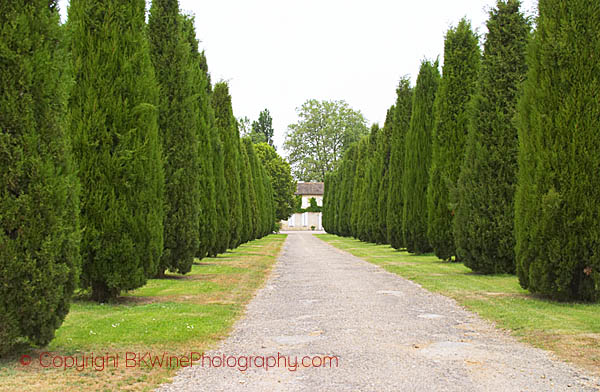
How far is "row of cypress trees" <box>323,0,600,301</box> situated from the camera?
9.07m

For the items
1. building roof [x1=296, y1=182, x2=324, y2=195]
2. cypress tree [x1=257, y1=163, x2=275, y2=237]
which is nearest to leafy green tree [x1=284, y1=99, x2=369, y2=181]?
building roof [x1=296, y1=182, x2=324, y2=195]

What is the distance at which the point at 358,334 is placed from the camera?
6.57 metres

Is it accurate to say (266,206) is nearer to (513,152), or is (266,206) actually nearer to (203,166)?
(203,166)

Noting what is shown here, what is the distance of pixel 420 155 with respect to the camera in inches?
862

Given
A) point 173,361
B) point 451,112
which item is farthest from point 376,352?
point 451,112

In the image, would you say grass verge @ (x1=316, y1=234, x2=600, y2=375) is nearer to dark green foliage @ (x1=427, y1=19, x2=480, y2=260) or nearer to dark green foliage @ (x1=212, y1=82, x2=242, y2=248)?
dark green foliage @ (x1=427, y1=19, x2=480, y2=260)

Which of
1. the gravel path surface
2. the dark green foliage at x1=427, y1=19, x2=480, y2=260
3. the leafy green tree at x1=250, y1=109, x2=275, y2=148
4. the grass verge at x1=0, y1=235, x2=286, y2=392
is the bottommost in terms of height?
the grass verge at x1=0, y1=235, x2=286, y2=392

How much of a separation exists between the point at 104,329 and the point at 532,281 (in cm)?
684

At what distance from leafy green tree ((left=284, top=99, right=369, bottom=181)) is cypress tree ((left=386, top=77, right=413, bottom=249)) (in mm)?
55915

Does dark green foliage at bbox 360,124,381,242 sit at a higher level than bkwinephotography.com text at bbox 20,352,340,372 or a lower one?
higher

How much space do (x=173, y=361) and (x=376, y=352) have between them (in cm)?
200

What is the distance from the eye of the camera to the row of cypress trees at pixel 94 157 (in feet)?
17.6

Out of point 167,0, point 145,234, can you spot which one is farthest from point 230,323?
point 167,0

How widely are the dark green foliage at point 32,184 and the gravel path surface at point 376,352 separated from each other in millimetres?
1665
